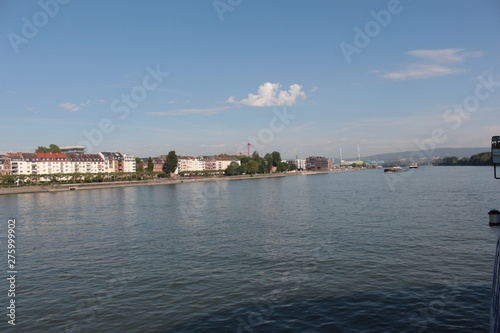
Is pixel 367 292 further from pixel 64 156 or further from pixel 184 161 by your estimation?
pixel 184 161

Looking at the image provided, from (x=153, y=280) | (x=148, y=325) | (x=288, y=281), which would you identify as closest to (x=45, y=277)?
(x=153, y=280)

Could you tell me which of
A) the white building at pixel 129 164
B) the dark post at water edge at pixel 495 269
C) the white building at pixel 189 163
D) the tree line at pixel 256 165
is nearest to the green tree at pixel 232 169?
the tree line at pixel 256 165

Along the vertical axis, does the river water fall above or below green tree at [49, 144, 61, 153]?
below

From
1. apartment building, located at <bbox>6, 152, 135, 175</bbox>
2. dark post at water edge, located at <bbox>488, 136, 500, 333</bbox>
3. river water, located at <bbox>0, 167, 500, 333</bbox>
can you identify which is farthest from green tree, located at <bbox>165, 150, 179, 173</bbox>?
dark post at water edge, located at <bbox>488, 136, 500, 333</bbox>

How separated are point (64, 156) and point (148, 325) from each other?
136m

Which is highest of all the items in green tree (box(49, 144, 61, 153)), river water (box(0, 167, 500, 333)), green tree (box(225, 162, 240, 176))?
green tree (box(49, 144, 61, 153))

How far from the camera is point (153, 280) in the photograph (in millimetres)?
14773

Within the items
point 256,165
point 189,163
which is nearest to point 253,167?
point 256,165

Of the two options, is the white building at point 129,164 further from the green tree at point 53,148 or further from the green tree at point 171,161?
the green tree at point 171,161

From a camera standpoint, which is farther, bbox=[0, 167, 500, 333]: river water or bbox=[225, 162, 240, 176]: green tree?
bbox=[225, 162, 240, 176]: green tree

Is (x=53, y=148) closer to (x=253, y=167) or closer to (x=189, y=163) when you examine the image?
(x=189, y=163)

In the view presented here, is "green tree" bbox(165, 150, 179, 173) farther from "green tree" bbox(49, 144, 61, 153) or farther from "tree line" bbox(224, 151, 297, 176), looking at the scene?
"green tree" bbox(49, 144, 61, 153)

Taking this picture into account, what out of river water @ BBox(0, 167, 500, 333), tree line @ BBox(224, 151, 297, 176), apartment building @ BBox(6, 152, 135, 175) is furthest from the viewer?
tree line @ BBox(224, 151, 297, 176)

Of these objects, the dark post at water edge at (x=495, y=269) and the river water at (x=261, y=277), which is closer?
the dark post at water edge at (x=495, y=269)
